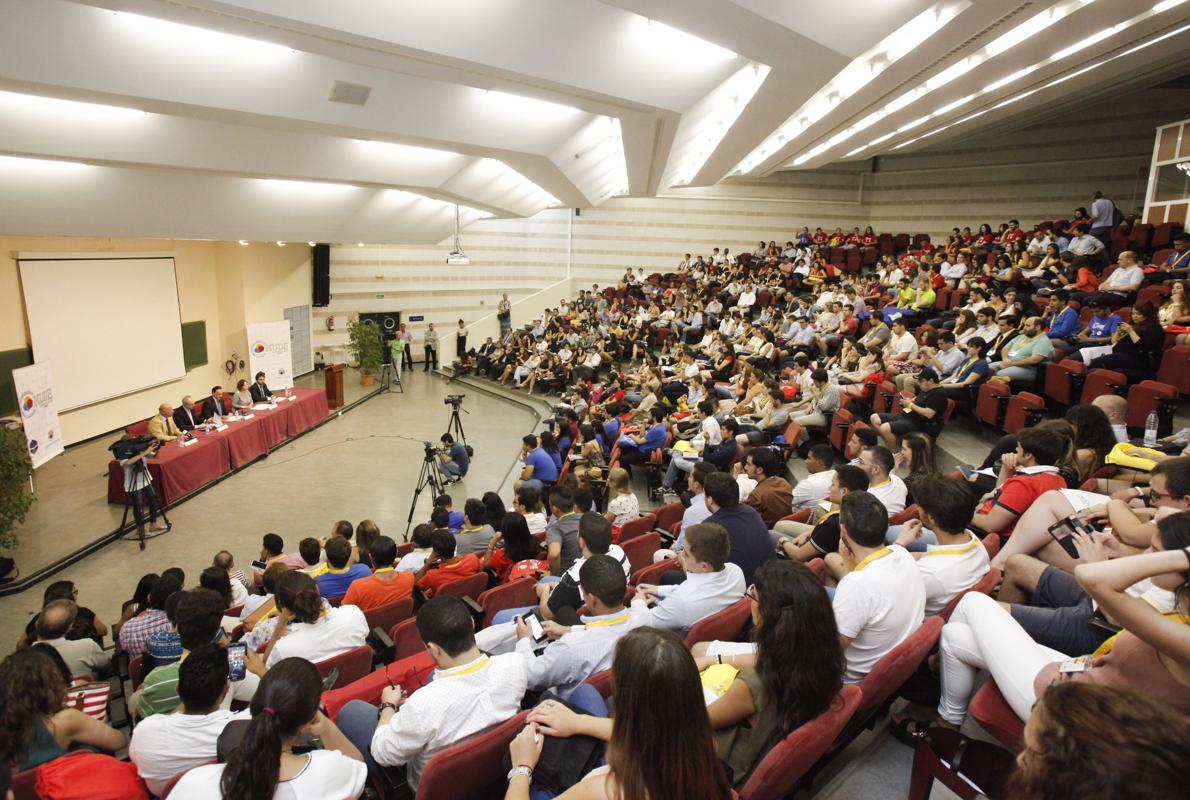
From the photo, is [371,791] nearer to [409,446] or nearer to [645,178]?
[409,446]

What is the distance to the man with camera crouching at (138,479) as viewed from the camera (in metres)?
7.05

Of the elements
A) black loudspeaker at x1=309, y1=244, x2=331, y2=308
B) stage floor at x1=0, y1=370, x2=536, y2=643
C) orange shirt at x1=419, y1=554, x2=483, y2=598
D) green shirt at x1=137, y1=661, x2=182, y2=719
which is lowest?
stage floor at x1=0, y1=370, x2=536, y2=643

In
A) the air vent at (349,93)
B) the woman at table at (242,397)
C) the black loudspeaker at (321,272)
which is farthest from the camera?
the black loudspeaker at (321,272)

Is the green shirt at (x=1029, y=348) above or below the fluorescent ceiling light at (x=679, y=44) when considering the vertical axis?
below

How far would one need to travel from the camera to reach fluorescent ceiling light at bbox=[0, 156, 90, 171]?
7.06m

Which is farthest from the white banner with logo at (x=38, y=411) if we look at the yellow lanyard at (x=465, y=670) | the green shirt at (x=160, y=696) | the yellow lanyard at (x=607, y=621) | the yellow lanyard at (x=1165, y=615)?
the yellow lanyard at (x=1165, y=615)

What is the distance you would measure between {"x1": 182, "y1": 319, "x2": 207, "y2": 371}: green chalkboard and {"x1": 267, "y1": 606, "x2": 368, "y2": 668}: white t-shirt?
1114cm

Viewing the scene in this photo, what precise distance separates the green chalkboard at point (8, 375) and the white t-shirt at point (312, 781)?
370 inches

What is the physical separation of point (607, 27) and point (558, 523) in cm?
371

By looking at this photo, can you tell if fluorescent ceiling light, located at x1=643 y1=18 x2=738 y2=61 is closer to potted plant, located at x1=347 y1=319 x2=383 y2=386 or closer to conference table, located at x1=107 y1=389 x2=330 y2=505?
conference table, located at x1=107 y1=389 x2=330 y2=505

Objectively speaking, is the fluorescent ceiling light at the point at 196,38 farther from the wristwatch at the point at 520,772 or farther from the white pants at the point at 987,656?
the white pants at the point at 987,656

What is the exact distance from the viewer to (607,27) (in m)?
4.71

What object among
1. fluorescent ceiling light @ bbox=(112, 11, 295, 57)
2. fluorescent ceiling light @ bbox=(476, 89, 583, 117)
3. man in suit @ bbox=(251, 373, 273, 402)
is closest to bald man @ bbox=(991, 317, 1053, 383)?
fluorescent ceiling light @ bbox=(476, 89, 583, 117)

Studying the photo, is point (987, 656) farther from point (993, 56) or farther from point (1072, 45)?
point (1072, 45)
